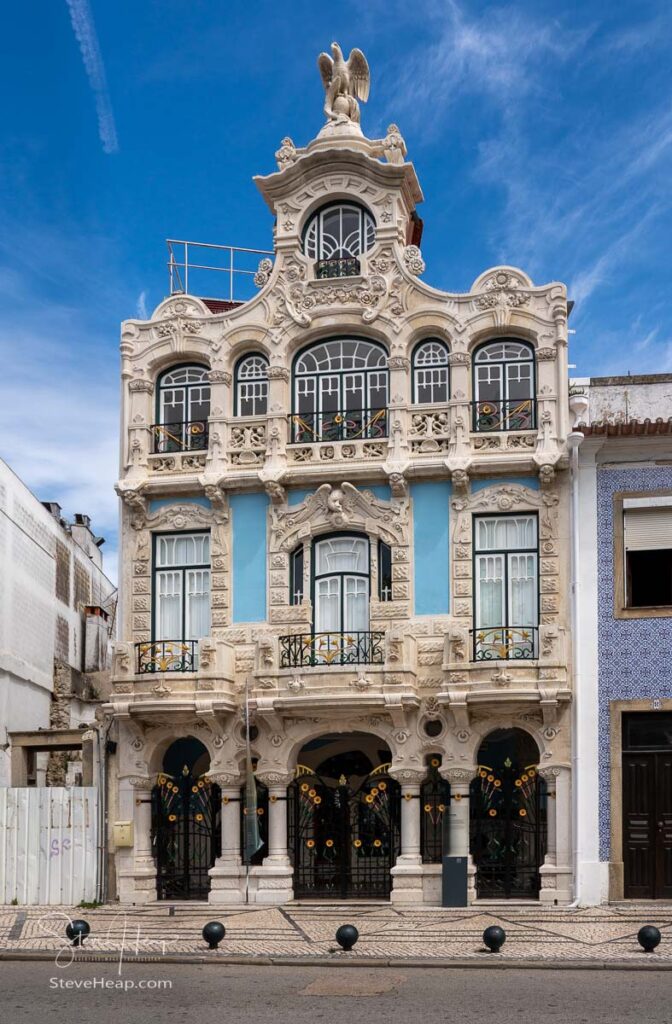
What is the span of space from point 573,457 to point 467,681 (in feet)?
14.3

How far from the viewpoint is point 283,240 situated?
29812 mm

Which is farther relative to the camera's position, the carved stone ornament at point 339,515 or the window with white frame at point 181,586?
the window with white frame at point 181,586

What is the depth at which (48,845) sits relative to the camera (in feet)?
93.3

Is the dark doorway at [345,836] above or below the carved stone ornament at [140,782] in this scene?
below

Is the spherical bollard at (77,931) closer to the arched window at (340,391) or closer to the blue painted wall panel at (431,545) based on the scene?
the blue painted wall panel at (431,545)

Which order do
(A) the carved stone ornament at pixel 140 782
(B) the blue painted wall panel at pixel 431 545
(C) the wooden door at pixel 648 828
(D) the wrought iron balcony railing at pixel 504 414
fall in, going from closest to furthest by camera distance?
1. (C) the wooden door at pixel 648 828
2. (B) the blue painted wall panel at pixel 431 545
3. (D) the wrought iron balcony railing at pixel 504 414
4. (A) the carved stone ornament at pixel 140 782

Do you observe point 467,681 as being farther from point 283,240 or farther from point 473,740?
point 283,240

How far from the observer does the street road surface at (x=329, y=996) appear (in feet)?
52.3

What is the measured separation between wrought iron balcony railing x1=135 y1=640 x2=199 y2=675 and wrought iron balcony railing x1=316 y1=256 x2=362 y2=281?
7434mm

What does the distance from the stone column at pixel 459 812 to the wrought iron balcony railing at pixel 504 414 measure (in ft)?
20.3

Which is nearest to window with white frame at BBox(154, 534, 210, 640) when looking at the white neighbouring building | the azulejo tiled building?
the azulejo tiled building

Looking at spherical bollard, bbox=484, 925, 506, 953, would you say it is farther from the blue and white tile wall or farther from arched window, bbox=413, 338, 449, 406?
arched window, bbox=413, 338, 449, 406

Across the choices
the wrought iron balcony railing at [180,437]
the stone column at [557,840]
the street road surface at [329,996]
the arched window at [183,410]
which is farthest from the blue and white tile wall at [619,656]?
the arched window at [183,410]

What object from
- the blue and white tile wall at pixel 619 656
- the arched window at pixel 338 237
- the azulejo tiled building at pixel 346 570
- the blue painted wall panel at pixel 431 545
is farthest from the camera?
the arched window at pixel 338 237
